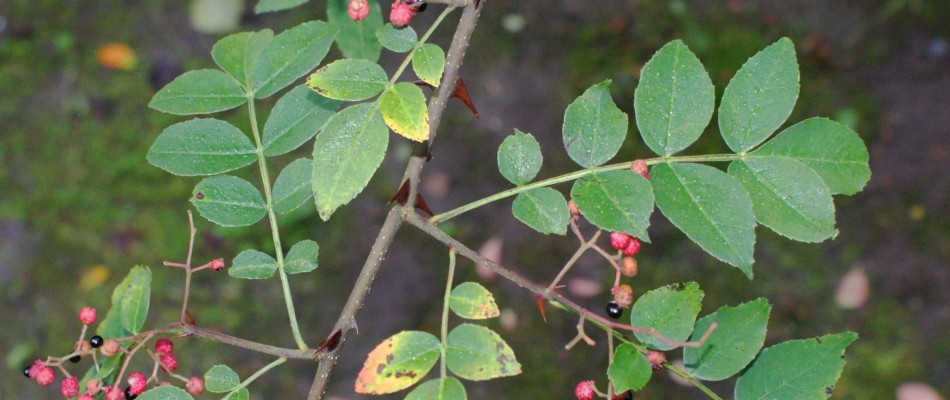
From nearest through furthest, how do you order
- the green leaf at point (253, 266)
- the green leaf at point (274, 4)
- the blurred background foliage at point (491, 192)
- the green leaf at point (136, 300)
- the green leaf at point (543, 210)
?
the green leaf at point (543, 210)
the green leaf at point (253, 266)
the green leaf at point (136, 300)
the green leaf at point (274, 4)
the blurred background foliage at point (491, 192)

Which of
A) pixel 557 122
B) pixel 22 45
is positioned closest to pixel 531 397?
pixel 557 122

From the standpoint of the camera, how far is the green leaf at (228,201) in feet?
4.16

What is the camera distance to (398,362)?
3.80 ft

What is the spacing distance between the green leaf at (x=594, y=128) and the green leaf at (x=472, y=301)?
0.87ft

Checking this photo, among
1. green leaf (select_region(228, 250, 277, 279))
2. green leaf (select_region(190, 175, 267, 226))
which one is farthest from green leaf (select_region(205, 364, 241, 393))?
green leaf (select_region(190, 175, 267, 226))

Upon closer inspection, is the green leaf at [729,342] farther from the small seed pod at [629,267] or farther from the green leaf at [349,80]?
the green leaf at [349,80]

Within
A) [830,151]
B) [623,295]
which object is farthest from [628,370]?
[830,151]

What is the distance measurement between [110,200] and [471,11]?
9.22ft

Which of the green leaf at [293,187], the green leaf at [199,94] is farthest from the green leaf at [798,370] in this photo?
the green leaf at [199,94]

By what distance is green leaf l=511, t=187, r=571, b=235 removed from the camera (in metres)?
1.11

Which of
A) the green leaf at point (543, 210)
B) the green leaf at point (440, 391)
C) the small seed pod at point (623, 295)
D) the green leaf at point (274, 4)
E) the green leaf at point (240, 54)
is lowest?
the green leaf at point (440, 391)

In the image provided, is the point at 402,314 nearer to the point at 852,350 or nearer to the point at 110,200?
the point at 110,200

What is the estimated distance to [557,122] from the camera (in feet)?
11.3

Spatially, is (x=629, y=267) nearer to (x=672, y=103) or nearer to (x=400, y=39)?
(x=672, y=103)
